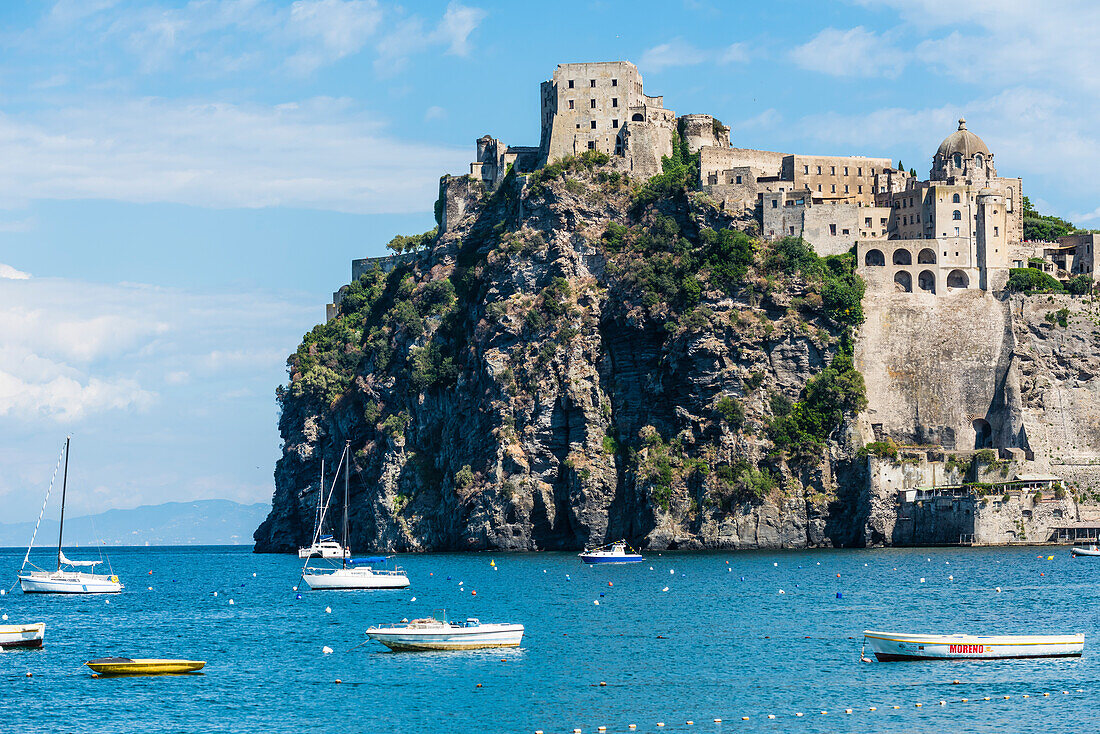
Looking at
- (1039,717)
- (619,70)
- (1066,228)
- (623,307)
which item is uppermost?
(619,70)

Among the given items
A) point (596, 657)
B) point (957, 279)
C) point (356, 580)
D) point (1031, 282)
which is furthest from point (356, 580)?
point (1031, 282)

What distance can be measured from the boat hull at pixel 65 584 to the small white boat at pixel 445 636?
44.2 meters

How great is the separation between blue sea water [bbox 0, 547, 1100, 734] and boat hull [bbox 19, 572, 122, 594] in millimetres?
826

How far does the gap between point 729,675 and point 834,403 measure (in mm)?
63262

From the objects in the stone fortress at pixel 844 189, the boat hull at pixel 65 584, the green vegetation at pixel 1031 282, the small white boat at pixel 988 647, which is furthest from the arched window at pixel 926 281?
the small white boat at pixel 988 647

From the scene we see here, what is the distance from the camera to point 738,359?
114 meters

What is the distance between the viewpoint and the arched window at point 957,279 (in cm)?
11656

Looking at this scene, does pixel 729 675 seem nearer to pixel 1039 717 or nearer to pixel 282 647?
pixel 1039 717

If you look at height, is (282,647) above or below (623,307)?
below

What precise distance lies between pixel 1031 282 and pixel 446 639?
7700 centimetres

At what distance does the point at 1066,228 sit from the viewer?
435 feet

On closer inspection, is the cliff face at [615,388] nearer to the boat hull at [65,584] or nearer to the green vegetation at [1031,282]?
the green vegetation at [1031,282]

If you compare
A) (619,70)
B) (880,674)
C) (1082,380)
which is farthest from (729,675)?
(619,70)

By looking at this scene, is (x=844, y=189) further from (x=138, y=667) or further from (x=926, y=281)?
(x=138, y=667)
